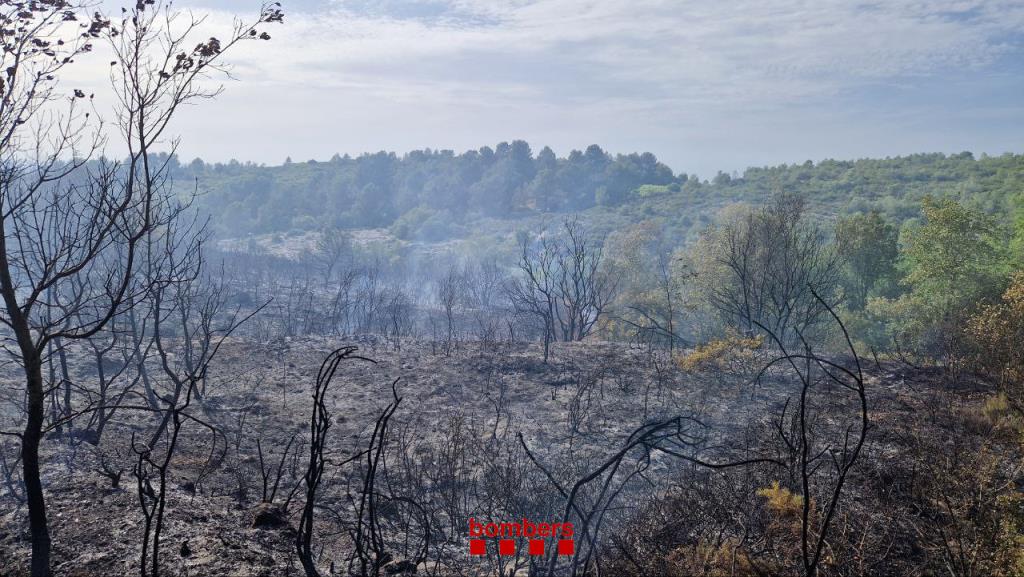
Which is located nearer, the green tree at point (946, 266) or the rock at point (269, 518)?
the rock at point (269, 518)

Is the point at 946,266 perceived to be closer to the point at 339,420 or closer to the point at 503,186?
the point at 339,420

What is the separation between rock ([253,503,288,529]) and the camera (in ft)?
19.4

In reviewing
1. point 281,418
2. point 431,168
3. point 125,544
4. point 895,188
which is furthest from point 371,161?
point 125,544

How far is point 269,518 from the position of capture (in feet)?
19.6

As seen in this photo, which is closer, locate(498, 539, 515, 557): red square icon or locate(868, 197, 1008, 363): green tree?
locate(498, 539, 515, 557): red square icon

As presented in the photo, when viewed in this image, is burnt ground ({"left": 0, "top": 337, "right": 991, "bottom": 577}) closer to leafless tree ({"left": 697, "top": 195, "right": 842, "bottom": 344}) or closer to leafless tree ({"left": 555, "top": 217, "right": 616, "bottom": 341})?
leafless tree ({"left": 697, "top": 195, "right": 842, "bottom": 344})

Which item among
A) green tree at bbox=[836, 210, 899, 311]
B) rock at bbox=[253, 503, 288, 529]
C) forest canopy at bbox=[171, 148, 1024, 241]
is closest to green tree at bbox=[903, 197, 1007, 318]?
green tree at bbox=[836, 210, 899, 311]

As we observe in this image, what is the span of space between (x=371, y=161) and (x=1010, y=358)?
92.2 metres

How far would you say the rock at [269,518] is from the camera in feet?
19.4

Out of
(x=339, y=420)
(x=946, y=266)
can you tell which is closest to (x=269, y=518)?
(x=339, y=420)

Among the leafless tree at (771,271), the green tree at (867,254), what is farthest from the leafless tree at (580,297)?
the green tree at (867,254)

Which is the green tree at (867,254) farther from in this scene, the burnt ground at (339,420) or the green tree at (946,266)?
the burnt ground at (339,420)

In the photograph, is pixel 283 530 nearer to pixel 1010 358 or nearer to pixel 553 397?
pixel 553 397

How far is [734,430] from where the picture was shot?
984 cm
